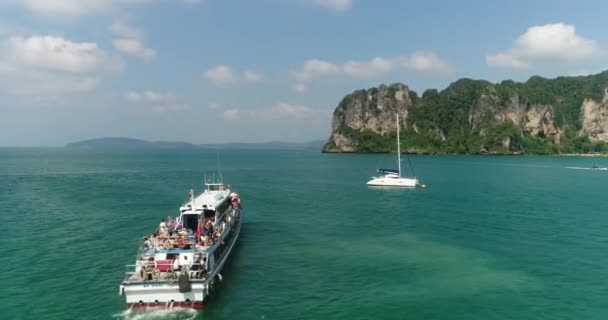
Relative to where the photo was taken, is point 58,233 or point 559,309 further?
point 58,233

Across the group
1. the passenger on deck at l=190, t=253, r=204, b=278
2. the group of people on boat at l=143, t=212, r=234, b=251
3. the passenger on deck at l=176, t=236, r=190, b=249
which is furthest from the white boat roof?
the passenger on deck at l=190, t=253, r=204, b=278

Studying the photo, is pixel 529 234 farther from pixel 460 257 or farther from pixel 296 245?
pixel 296 245

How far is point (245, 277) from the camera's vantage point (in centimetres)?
3175

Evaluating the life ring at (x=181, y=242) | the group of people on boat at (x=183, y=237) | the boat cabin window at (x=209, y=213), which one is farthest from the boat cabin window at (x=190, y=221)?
the life ring at (x=181, y=242)

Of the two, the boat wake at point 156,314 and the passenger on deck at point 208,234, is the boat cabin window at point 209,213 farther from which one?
the boat wake at point 156,314

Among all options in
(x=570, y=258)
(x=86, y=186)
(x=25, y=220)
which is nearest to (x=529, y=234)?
(x=570, y=258)

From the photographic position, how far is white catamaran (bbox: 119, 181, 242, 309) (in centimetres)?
2431

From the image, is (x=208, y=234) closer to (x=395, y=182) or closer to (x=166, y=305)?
(x=166, y=305)

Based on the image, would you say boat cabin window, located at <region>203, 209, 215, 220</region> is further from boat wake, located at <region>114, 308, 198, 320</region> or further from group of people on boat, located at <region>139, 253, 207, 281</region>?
boat wake, located at <region>114, 308, 198, 320</region>

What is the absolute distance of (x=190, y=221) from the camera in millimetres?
33312

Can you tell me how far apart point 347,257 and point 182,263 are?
15.2m

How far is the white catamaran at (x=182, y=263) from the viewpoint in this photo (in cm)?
2431

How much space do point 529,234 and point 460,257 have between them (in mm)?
13853

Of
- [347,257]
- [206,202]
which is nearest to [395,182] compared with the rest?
[347,257]
